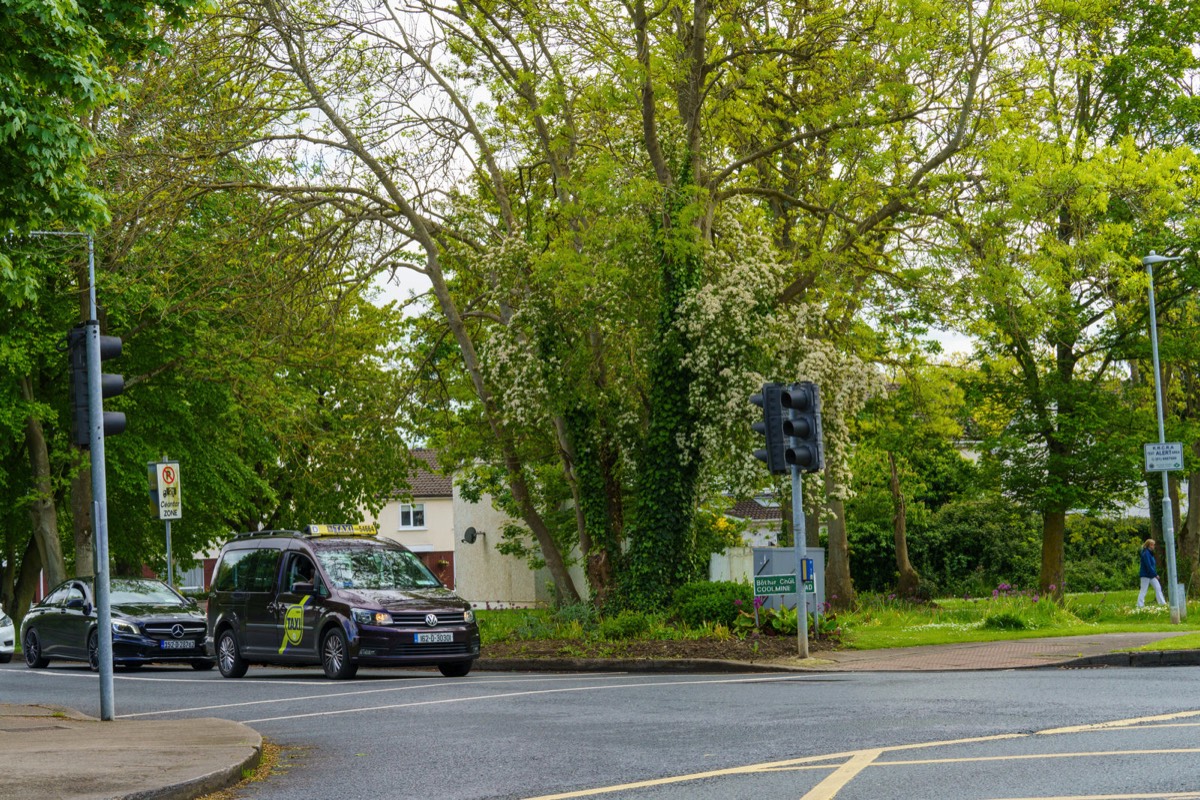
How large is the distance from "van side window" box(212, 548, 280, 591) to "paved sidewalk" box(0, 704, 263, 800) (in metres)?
7.45

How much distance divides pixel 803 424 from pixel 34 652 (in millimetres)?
16553

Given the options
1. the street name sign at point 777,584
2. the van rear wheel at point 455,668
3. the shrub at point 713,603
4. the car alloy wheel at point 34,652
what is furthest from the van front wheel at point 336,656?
the car alloy wheel at point 34,652

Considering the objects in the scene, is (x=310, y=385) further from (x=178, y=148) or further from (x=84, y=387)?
(x=84, y=387)

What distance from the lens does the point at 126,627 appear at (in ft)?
80.3

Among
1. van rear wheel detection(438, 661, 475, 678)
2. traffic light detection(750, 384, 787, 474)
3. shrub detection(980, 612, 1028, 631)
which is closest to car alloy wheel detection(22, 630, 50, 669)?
van rear wheel detection(438, 661, 475, 678)

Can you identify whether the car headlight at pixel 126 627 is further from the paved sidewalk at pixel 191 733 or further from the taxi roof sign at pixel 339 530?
the paved sidewalk at pixel 191 733

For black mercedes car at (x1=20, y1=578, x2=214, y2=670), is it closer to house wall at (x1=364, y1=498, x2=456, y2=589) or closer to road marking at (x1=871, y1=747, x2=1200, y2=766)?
road marking at (x1=871, y1=747, x2=1200, y2=766)

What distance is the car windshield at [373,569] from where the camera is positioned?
20000 mm

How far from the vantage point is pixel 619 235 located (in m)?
22.8

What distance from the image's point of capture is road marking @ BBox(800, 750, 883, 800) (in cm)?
780

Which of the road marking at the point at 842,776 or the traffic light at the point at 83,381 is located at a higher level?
the traffic light at the point at 83,381

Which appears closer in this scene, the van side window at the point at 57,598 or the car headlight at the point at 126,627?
the car headlight at the point at 126,627

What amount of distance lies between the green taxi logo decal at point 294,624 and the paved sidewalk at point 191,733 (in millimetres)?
3363

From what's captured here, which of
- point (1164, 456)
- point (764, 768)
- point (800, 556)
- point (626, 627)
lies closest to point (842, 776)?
point (764, 768)
